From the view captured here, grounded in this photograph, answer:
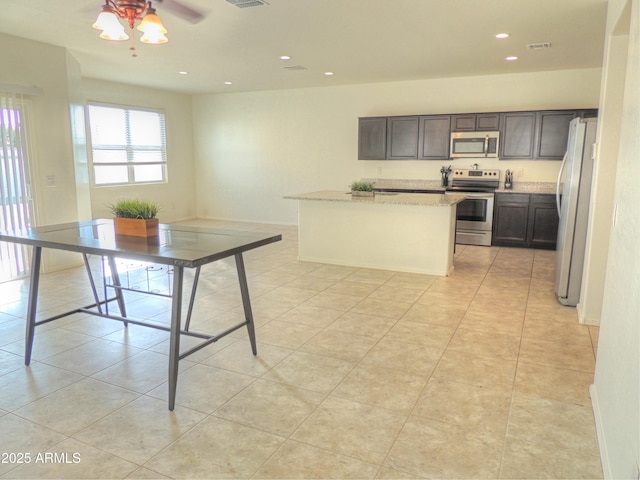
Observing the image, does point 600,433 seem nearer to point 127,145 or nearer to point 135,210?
point 135,210

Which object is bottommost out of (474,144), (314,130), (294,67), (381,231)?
(381,231)

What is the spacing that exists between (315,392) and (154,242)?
4.45 feet

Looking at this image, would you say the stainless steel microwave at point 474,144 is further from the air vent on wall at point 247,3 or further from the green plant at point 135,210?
the green plant at point 135,210

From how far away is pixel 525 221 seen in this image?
263 inches

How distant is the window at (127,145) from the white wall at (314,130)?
108 centimetres

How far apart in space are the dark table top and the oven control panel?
17.0ft

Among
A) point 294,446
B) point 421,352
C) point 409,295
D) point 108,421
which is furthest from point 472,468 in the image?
point 409,295

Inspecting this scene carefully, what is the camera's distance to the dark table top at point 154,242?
242 centimetres

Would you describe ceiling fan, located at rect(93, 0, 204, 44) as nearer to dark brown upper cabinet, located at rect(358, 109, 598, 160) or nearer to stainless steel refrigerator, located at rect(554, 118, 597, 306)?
stainless steel refrigerator, located at rect(554, 118, 597, 306)

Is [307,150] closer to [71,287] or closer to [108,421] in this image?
[71,287]

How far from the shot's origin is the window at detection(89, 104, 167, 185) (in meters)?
7.77

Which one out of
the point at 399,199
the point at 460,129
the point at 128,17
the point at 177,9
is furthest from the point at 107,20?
the point at 460,129

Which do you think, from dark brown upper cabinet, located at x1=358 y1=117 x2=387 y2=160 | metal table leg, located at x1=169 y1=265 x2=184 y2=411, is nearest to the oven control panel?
dark brown upper cabinet, located at x1=358 y1=117 x2=387 y2=160

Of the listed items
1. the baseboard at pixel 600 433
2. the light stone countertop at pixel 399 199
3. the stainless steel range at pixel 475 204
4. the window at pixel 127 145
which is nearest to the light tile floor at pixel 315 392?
the baseboard at pixel 600 433
